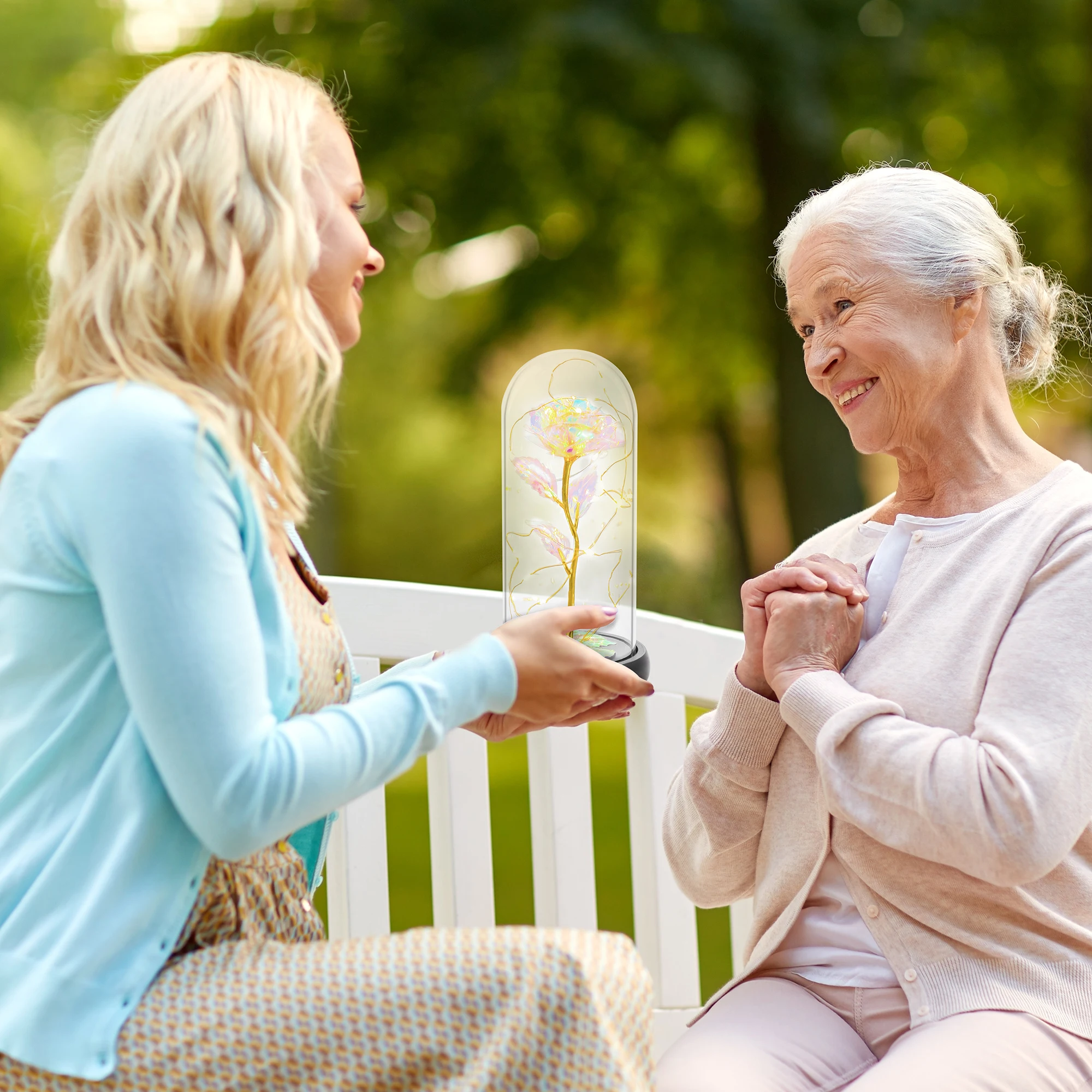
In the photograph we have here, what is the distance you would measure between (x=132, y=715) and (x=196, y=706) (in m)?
0.15

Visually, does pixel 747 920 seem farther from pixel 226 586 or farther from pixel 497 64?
pixel 497 64

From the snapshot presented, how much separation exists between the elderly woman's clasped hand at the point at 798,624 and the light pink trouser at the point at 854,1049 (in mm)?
500

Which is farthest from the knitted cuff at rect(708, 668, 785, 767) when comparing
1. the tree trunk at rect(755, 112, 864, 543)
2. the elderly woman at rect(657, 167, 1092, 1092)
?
the tree trunk at rect(755, 112, 864, 543)

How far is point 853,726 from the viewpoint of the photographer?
6.09 ft

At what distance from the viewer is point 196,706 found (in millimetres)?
1354

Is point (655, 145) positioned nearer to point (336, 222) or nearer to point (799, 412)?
point (799, 412)

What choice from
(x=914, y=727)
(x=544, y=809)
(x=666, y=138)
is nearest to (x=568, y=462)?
(x=544, y=809)

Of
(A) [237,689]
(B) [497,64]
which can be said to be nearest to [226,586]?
(A) [237,689]

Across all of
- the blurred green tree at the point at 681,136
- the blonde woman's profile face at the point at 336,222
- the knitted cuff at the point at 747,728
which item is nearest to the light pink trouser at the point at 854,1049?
the knitted cuff at the point at 747,728

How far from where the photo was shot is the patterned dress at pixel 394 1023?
1.42 metres

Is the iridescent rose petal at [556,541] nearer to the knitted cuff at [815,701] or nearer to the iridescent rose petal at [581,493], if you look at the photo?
the iridescent rose petal at [581,493]

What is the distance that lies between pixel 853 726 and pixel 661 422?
40.8ft

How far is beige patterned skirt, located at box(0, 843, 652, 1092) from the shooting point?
4.66 feet

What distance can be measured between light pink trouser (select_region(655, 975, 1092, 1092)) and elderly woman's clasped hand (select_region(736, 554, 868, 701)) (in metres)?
0.50
